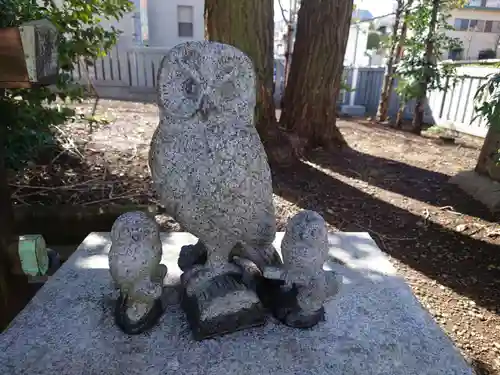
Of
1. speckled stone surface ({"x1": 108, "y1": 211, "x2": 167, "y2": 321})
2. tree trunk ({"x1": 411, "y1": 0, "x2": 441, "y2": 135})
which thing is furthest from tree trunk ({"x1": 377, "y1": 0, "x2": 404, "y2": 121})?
speckled stone surface ({"x1": 108, "y1": 211, "x2": 167, "y2": 321})

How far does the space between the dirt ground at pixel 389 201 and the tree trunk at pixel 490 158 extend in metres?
0.35

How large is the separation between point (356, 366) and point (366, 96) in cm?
973

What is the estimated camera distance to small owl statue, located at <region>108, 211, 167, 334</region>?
1.39m

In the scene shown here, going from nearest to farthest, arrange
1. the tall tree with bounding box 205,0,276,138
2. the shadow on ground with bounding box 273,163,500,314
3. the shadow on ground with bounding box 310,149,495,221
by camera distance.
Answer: the shadow on ground with bounding box 273,163,500,314, the tall tree with bounding box 205,0,276,138, the shadow on ground with bounding box 310,149,495,221

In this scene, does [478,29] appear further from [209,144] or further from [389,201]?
[209,144]

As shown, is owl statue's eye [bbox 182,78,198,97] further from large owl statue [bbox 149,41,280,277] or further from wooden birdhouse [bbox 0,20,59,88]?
wooden birdhouse [bbox 0,20,59,88]

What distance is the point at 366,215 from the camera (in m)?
3.51

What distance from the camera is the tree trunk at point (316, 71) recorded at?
14.3 feet

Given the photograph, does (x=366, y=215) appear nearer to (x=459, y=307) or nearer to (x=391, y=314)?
(x=459, y=307)

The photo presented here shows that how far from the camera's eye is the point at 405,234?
10.7 feet

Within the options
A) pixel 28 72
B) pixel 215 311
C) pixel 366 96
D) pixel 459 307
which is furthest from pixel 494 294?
pixel 366 96

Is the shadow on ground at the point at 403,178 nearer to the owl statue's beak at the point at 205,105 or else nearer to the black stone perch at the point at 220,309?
the black stone perch at the point at 220,309

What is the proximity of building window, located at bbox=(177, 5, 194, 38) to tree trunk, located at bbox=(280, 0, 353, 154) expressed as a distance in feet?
28.9

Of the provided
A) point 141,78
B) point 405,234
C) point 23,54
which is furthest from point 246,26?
point 141,78
